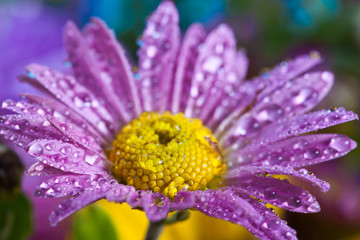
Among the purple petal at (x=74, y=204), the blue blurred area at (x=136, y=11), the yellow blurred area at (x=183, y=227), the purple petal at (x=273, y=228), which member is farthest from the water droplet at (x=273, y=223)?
the blue blurred area at (x=136, y=11)

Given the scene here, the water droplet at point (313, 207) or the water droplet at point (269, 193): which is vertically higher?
Result: the water droplet at point (269, 193)

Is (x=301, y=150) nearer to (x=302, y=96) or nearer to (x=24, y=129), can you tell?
(x=302, y=96)

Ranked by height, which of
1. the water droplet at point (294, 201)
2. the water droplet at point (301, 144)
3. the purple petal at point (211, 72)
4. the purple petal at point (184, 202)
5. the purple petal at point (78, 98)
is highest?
the purple petal at point (211, 72)

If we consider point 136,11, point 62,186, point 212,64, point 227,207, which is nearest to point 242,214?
point 227,207

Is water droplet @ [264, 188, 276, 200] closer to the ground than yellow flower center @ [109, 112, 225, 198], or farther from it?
closer to the ground

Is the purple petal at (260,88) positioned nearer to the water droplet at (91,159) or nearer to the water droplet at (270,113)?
the water droplet at (270,113)

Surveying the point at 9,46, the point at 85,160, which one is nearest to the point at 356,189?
the point at 85,160

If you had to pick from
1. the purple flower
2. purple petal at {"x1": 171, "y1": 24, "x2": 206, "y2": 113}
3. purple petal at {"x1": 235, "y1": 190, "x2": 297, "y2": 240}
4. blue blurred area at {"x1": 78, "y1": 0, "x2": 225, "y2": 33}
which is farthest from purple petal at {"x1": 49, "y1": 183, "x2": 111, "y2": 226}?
blue blurred area at {"x1": 78, "y1": 0, "x2": 225, "y2": 33}

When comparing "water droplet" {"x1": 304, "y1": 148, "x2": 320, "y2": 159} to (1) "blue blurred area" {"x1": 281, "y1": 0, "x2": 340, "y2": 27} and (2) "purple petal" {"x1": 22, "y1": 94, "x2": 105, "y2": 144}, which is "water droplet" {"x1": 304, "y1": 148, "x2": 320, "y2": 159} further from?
(1) "blue blurred area" {"x1": 281, "y1": 0, "x2": 340, "y2": 27}
